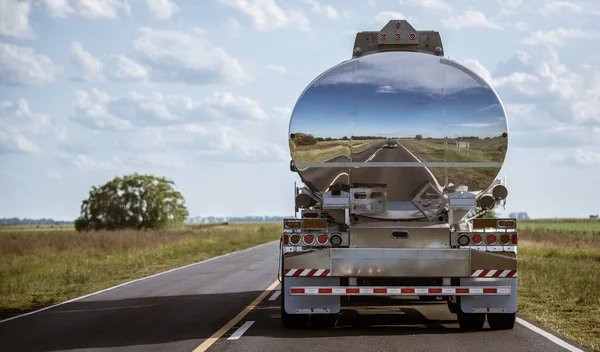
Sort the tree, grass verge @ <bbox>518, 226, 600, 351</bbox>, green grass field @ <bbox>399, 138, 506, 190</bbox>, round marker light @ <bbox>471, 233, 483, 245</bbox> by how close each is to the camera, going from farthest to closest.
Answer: the tree, grass verge @ <bbox>518, 226, 600, 351</bbox>, round marker light @ <bbox>471, 233, 483, 245</bbox>, green grass field @ <bbox>399, 138, 506, 190</bbox>

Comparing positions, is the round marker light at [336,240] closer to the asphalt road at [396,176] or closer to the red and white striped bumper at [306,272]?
the red and white striped bumper at [306,272]

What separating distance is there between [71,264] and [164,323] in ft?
56.0

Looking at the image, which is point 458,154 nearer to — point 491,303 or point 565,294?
point 491,303

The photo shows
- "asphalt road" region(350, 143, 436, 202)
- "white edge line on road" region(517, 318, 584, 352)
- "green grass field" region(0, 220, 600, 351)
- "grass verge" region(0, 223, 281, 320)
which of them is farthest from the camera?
"grass verge" region(0, 223, 281, 320)

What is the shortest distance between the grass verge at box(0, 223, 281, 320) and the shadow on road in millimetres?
1624

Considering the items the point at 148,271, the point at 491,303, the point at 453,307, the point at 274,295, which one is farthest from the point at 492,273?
the point at 148,271

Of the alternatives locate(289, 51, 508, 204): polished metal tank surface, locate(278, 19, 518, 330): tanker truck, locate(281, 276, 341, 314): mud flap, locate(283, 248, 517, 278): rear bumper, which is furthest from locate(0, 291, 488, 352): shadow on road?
locate(289, 51, 508, 204): polished metal tank surface

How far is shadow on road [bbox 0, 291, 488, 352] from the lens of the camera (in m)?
12.1

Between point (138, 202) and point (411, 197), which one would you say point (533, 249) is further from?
point (138, 202)

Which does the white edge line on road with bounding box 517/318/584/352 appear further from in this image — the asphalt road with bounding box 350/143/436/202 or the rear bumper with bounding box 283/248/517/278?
the asphalt road with bounding box 350/143/436/202

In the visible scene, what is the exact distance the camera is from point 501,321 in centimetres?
1291

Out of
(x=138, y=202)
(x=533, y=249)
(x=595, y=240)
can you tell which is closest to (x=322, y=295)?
(x=533, y=249)

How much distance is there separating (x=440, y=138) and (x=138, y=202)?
64.9 meters

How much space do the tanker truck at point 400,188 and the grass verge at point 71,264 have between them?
6.27m
